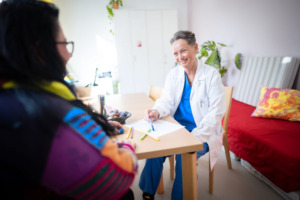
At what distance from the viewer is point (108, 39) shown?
3.97 m

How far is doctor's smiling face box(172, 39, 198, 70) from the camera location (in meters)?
1.40

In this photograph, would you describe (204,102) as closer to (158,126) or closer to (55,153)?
(158,126)

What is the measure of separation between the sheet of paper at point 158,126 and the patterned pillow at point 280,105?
4.38 ft

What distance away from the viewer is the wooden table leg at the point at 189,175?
85 cm

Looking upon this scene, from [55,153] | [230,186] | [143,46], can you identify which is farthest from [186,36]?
[143,46]

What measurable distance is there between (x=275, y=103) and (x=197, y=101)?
1020 mm

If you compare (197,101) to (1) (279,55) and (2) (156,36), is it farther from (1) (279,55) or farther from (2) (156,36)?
(2) (156,36)

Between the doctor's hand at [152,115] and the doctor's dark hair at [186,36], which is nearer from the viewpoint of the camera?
the doctor's hand at [152,115]

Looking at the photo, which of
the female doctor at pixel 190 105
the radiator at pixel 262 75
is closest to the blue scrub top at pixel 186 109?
the female doctor at pixel 190 105

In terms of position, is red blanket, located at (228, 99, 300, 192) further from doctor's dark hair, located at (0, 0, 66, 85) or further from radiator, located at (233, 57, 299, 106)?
doctor's dark hair, located at (0, 0, 66, 85)

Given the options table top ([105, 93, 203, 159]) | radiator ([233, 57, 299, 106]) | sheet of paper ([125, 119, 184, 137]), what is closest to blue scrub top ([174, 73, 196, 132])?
sheet of paper ([125, 119, 184, 137])

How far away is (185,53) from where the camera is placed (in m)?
1.40

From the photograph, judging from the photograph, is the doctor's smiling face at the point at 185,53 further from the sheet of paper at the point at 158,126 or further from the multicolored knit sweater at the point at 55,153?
the multicolored knit sweater at the point at 55,153

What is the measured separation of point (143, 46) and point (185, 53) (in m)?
2.43
